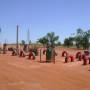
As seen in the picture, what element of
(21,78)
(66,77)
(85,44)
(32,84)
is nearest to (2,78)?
(21,78)

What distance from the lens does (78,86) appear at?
15461mm

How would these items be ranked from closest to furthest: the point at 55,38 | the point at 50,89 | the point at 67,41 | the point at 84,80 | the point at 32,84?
the point at 50,89, the point at 32,84, the point at 84,80, the point at 67,41, the point at 55,38

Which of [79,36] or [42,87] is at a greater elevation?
[79,36]

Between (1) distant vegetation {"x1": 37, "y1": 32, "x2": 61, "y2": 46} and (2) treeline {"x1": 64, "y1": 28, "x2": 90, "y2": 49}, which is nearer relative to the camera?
(2) treeline {"x1": 64, "y1": 28, "x2": 90, "y2": 49}

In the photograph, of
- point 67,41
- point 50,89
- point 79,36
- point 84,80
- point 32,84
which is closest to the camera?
point 50,89

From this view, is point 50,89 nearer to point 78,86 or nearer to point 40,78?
point 78,86

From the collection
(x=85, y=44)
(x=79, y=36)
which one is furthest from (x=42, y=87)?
(x=79, y=36)

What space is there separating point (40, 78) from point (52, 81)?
122 centimetres

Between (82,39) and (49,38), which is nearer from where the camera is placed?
(82,39)

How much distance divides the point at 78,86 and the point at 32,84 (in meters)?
2.28

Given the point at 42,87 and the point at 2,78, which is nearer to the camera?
the point at 42,87

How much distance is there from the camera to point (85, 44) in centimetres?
9069

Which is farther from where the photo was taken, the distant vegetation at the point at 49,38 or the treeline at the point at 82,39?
the distant vegetation at the point at 49,38

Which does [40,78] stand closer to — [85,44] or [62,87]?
[62,87]
